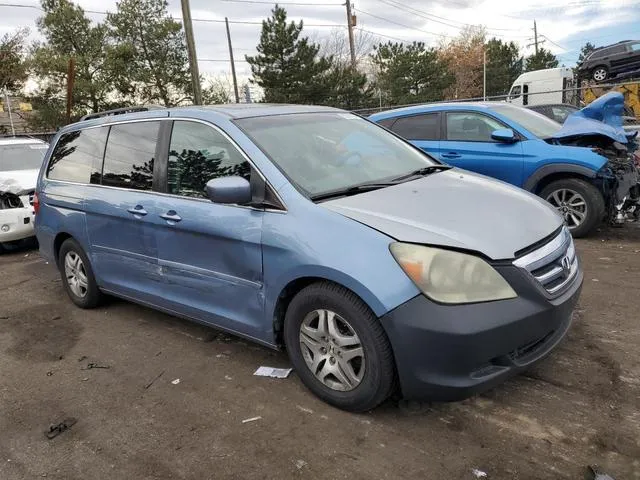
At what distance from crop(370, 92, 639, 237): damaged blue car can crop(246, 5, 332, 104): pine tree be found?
87.2ft

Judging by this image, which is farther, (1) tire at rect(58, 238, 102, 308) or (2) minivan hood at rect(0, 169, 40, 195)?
(2) minivan hood at rect(0, 169, 40, 195)

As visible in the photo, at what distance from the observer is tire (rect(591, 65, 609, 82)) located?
23.1 metres

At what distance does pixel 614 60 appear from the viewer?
2278cm

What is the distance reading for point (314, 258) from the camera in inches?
111

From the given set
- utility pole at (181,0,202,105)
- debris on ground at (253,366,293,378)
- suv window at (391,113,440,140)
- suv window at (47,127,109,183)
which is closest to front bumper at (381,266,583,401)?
debris on ground at (253,366,293,378)

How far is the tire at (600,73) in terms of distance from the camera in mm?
23109

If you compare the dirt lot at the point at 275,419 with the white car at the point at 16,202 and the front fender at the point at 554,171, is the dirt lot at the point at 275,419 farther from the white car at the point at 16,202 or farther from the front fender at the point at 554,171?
the white car at the point at 16,202

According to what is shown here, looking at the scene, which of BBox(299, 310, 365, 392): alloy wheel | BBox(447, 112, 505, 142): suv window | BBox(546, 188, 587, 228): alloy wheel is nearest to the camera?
BBox(299, 310, 365, 392): alloy wheel

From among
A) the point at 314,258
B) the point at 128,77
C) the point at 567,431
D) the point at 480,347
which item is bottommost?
the point at 567,431

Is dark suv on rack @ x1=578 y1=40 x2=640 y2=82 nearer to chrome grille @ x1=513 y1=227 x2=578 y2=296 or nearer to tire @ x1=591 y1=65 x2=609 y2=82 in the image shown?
tire @ x1=591 y1=65 x2=609 y2=82

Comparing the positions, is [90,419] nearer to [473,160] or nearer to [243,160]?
[243,160]

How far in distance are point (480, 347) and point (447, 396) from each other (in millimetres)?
318

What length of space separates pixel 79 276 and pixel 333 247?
10.3ft

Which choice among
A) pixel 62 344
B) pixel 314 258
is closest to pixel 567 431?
pixel 314 258
